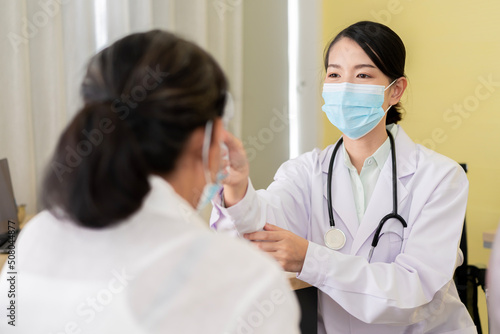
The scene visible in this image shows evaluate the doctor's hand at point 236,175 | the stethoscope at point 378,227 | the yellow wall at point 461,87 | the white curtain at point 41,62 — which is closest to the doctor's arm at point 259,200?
the doctor's hand at point 236,175

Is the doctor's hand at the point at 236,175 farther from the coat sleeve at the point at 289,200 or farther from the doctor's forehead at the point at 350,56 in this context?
the doctor's forehead at the point at 350,56

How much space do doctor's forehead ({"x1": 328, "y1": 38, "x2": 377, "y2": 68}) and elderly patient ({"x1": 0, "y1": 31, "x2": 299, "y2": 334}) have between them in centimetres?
90

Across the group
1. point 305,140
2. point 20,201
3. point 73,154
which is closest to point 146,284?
point 73,154

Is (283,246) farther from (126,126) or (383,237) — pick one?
(126,126)

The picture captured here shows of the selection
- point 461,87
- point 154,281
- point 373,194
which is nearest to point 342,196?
point 373,194

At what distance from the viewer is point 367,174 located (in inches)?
64.4

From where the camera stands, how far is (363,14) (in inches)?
114

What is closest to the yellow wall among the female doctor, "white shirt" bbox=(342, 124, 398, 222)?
the female doctor

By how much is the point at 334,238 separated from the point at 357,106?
396mm

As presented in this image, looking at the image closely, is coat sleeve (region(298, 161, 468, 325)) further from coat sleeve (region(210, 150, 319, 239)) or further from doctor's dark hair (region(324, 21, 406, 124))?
doctor's dark hair (region(324, 21, 406, 124))

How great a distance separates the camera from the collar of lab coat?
1.51 meters

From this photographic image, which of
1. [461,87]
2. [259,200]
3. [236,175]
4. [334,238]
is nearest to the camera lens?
[236,175]

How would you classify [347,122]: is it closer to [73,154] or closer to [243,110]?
[73,154]

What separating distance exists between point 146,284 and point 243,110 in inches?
93.6
